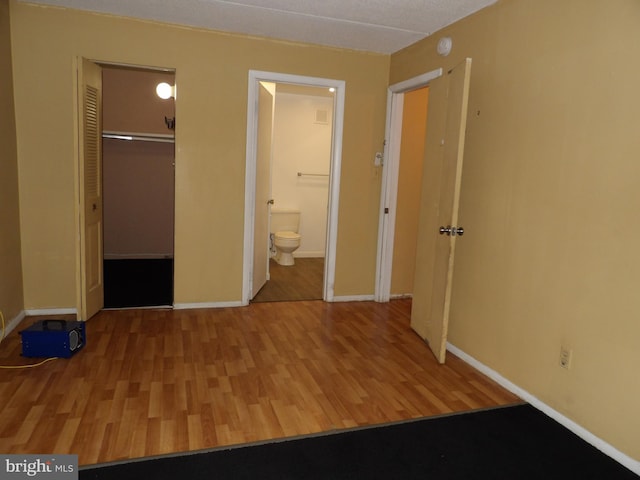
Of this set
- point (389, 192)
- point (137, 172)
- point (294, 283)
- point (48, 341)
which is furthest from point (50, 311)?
point (389, 192)

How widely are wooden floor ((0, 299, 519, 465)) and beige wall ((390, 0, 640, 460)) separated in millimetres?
436

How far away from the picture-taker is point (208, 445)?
222cm

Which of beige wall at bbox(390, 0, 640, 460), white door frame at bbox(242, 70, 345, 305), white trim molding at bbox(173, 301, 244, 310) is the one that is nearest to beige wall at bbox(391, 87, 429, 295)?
white door frame at bbox(242, 70, 345, 305)

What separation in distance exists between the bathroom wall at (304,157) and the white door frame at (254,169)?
2.09 metres

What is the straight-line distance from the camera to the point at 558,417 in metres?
2.57

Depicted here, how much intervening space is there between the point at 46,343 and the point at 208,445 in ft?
5.05

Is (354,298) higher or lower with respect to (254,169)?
lower

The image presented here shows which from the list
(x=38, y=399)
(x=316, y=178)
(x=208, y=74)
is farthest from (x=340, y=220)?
(x=38, y=399)

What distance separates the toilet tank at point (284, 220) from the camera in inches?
259

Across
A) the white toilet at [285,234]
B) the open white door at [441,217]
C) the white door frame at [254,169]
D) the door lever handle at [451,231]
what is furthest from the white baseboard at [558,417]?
the white toilet at [285,234]

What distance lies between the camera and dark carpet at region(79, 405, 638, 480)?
204cm

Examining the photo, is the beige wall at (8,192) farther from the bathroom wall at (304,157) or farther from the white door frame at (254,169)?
the bathroom wall at (304,157)

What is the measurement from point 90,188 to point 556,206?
3346 millimetres

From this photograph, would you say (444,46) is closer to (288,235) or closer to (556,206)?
(556,206)
